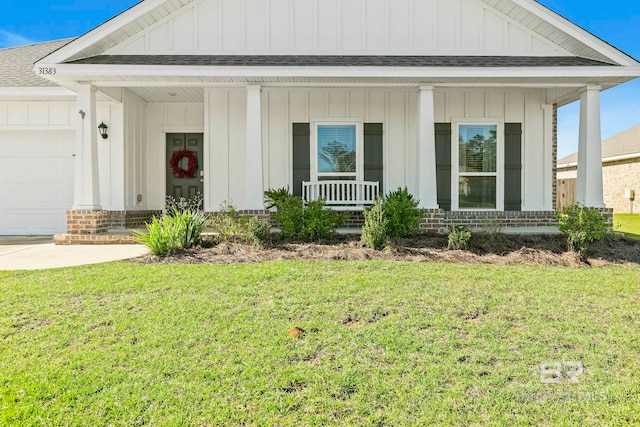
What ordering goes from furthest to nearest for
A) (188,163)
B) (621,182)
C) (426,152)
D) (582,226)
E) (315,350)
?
1. (621,182)
2. (188,163)
3. (426,152)
4. (582,226)
5. (315,350)

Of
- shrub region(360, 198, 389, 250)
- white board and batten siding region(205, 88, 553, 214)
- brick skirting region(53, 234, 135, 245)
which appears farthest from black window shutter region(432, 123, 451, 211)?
brick skirting region(53, 234, 135, 245)

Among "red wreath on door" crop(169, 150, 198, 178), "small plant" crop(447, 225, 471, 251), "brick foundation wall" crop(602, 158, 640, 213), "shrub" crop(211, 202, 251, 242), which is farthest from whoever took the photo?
"brick foundation wall" crop(602, 158, 640, 213)

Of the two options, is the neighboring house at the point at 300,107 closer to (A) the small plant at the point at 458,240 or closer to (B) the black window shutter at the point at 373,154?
(B) the black window shutter at the point at 373,154

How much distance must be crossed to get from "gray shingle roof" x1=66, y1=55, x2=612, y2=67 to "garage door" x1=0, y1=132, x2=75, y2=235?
280cm

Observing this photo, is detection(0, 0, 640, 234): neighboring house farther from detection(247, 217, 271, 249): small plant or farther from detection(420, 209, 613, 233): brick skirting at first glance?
detection(247, 217, 271, 249): small plant

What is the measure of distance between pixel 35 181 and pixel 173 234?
213 inches

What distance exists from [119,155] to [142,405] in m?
7.94

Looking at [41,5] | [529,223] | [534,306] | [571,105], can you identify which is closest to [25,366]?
[534,306]

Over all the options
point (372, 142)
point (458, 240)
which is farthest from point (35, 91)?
point (458, 240)

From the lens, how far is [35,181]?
31.3ft

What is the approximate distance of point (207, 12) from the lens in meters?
8.40

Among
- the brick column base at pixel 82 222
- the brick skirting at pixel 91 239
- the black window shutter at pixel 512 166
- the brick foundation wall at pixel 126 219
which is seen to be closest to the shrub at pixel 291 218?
the brick skirting at pixel 91 239

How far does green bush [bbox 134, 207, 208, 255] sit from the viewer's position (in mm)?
6285

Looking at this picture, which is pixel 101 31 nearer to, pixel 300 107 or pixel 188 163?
pixel 188 163
